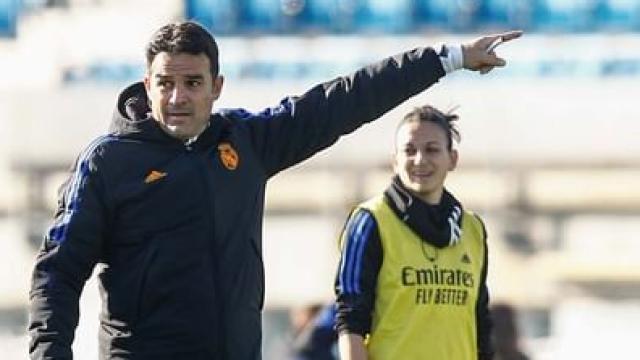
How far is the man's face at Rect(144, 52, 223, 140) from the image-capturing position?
5.21 metres

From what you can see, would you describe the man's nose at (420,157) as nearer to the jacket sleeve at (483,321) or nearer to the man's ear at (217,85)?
the jacket sleeve at (483,321)

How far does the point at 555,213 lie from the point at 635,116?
175 cm

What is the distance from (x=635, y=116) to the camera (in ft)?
82.6

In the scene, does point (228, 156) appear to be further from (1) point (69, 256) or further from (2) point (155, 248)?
(1) point (69, 256)

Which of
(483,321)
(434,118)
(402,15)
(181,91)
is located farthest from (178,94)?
(402,15)

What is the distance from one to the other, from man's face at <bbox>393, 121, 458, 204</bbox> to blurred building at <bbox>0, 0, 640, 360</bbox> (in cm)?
1815

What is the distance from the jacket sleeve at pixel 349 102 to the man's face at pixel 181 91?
14.1 inches

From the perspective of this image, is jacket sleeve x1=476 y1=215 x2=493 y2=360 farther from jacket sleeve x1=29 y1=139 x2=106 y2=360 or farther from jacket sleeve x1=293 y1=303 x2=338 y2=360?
jacket sleeve x1=293 y1=303 x2=338 y2=360

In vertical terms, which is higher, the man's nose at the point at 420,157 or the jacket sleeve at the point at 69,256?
the man's nose at the point at 420,157

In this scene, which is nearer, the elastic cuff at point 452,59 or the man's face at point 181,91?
the man's face at point 181,91

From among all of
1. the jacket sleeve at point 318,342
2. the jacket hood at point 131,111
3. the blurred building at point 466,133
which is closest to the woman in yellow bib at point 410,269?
the jacket hood at point 131,111

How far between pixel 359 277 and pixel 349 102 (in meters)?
1.04

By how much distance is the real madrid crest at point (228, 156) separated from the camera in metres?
5.31

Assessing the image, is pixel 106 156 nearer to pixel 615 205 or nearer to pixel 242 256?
pixel 242 256
